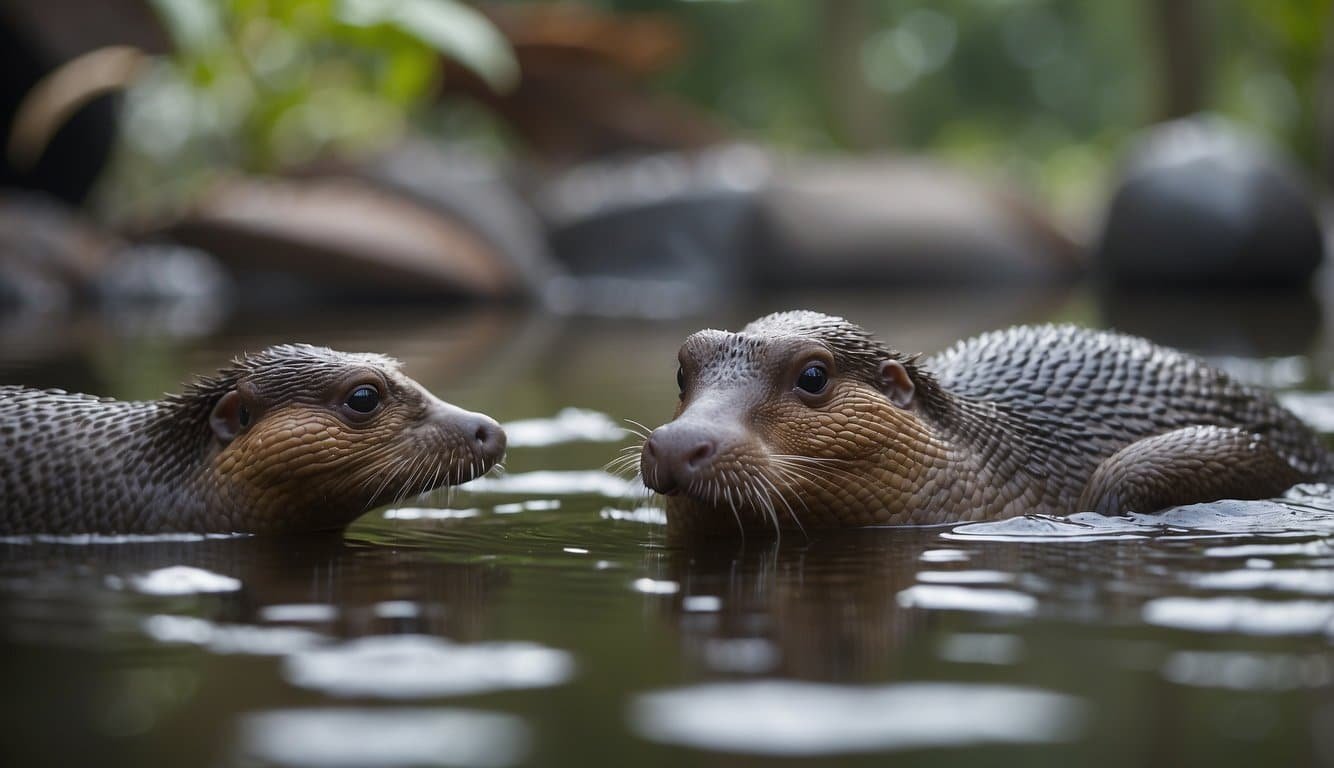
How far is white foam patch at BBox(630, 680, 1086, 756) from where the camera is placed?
3016mm

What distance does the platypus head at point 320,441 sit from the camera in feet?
17.5

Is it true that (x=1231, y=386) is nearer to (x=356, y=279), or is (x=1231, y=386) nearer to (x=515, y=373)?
(x=515, y=373)

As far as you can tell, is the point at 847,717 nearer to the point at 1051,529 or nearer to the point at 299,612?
the point at 299,612

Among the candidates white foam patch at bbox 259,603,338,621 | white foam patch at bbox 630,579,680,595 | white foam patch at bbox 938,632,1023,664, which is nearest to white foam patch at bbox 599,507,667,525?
white foam patch at bbox 630,579,680,595

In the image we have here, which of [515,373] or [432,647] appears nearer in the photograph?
[432,647]

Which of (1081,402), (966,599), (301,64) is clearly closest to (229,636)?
(966,599)

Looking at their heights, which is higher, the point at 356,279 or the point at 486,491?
the point at 356,279

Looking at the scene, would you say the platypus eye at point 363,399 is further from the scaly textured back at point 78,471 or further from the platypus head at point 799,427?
the platypus head at point 799,427

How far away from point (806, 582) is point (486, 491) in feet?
7.22

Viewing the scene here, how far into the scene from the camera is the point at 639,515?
19.1 ft

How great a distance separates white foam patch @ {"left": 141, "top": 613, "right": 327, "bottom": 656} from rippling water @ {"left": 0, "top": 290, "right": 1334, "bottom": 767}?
0.04 ft

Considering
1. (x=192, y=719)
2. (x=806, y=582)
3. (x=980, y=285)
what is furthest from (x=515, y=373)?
(x=980, y=285)

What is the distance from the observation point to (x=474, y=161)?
79.7 ft

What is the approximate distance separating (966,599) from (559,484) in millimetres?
2594
